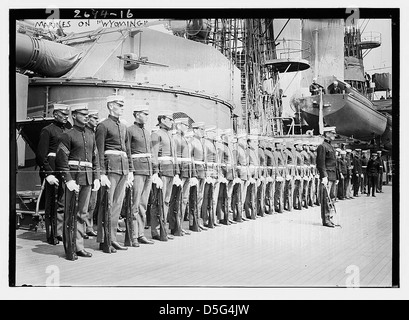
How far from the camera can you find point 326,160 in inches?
251

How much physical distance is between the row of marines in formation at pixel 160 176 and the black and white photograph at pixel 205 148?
0.02 metres

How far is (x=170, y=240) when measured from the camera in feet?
19.9

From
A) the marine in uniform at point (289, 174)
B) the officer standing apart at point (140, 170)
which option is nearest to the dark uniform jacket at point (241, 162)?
the marine in uniform at point (289, 174)

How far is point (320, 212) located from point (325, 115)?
108 cm

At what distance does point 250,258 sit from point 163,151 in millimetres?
1424

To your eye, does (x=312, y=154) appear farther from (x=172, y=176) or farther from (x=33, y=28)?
(x=33, y=28)

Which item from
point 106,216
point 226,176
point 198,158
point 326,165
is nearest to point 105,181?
point 106,216

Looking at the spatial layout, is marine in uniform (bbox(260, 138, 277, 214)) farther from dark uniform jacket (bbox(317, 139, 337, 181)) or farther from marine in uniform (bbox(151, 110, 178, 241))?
marine in uniform (bbox(151, 110, 178, 241))

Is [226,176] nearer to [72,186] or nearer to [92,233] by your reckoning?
[92,233]

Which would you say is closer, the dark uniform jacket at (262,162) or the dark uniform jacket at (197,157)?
the dark uniform jacket at (197,157)

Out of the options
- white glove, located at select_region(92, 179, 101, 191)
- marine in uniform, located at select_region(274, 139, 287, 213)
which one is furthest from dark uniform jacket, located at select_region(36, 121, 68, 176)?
marine in uniform, located at select_region(274, 139, 287, 213)

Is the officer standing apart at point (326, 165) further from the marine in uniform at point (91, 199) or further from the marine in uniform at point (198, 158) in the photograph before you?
the marine in uniform at point (91, 199)

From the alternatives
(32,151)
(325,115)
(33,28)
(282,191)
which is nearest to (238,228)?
(282,191)

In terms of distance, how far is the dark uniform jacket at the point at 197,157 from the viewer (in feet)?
20.8
